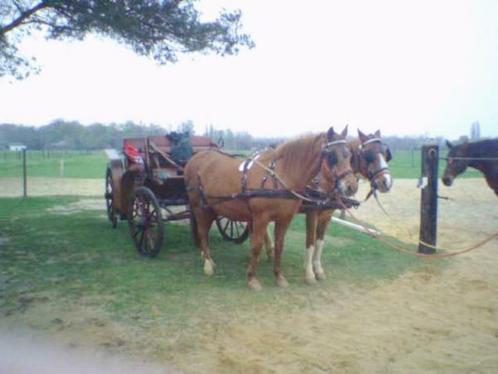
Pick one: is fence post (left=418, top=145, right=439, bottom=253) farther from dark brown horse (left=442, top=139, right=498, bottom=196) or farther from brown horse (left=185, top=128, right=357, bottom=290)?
brown horse (left=185, top=128, right=357, bottom=290)

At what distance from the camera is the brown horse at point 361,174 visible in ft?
17.2

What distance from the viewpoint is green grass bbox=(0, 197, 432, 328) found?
4.65 meters

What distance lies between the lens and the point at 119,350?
11.7ft

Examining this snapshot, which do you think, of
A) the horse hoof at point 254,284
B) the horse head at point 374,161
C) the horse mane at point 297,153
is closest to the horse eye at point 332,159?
the horse mane at point 297,153

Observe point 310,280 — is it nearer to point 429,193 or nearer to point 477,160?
point 429,193

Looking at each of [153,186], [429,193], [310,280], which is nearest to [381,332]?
[310,280]

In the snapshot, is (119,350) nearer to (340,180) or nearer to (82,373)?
(82,373)

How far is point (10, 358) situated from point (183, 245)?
4094mm


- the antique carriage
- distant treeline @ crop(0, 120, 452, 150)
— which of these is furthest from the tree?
distant treeline @ crop(0, 120, 452, 150)

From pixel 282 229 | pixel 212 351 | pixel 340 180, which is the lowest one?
pixel 212 351

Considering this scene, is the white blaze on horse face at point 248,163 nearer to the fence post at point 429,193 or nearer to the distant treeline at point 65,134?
the fence post at point 429,193

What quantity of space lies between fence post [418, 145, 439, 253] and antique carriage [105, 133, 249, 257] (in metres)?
2.75

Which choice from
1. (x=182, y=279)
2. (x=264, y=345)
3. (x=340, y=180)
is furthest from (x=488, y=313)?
(x=182, y=279)

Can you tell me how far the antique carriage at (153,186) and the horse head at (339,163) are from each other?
248cm
